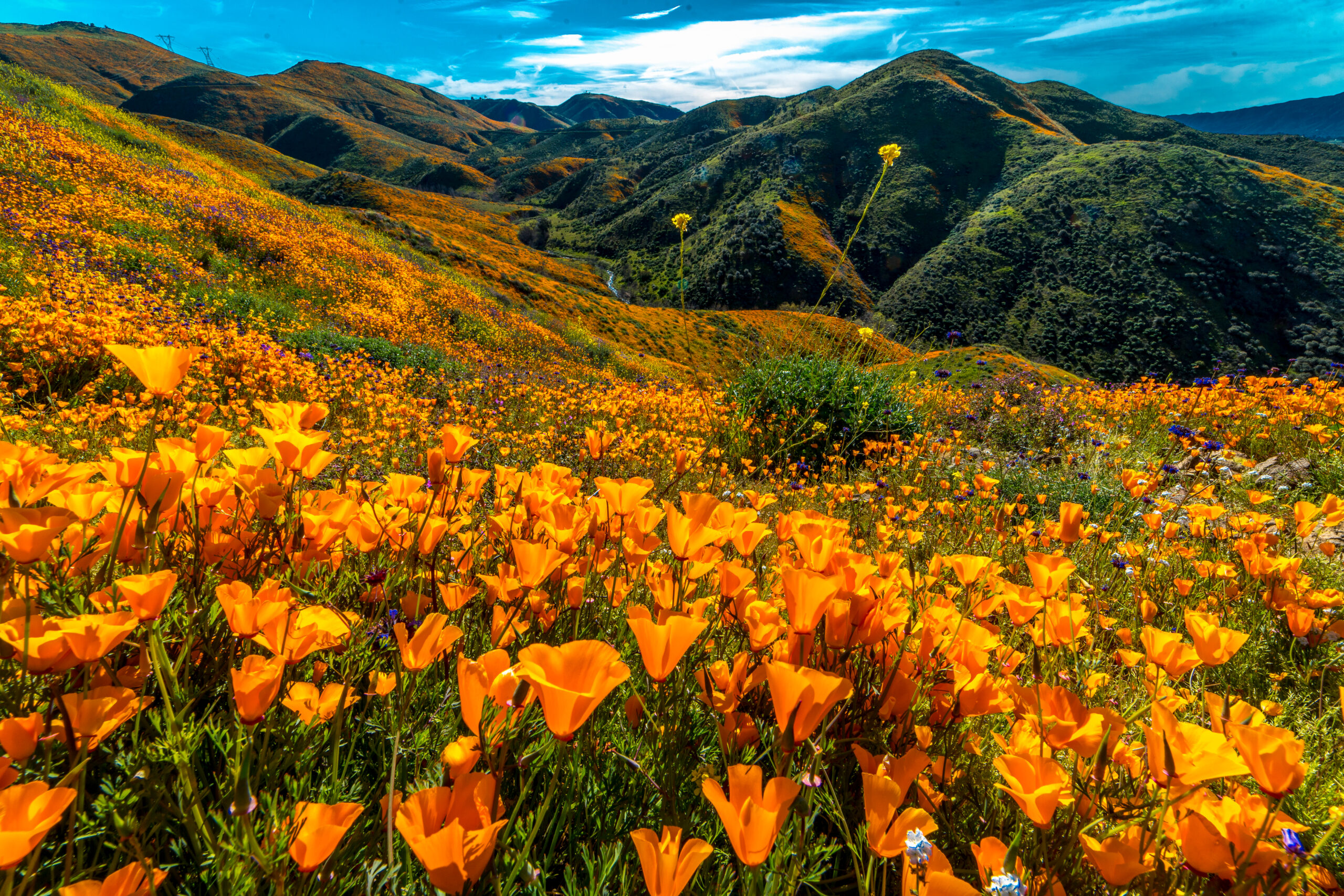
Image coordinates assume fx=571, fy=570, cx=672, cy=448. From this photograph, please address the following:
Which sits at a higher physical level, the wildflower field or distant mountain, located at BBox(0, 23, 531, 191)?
distant mountain, located at BBox(0, 23, 531, 191)

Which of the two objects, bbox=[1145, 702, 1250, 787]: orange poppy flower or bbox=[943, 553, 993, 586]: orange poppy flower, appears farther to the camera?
bbox=[943, 553, 993, 586]: orange poppy flower

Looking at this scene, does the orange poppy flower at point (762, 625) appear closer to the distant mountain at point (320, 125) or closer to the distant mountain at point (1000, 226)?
the distant mountain at point (1000, 226)

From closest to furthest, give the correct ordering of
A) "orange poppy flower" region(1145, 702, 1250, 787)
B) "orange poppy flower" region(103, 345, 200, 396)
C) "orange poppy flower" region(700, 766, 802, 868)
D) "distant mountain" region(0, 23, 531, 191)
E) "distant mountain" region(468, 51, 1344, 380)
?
"orange poppy flower" region(700, 766, 802, 868), "orange poppy flower" region(1145, 702, 1250, 787), "orange poppy flower" region(103, 345, 200, 396), "distant mountain" region(468, 51, 1344, 380), "distant mountain" region(0, 23, 531, 191)

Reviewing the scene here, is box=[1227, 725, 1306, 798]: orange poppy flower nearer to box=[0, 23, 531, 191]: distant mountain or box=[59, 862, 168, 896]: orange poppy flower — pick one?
box=[59, 862, 168, 896]: orange poppy flower

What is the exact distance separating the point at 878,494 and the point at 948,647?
10.3ft

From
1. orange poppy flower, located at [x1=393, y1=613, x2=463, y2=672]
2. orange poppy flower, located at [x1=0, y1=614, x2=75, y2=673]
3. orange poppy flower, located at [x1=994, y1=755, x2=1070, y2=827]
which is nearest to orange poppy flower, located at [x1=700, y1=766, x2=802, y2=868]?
orange poppy flower, located at [x1=994, y1=755, x2=1070, y2=827]

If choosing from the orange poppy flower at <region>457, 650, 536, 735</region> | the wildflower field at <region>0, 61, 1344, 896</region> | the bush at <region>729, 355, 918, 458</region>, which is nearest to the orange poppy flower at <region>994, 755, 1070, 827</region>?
the wildflower field at <region>0, 61, 1344, 896</region>

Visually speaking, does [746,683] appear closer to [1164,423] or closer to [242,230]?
[1164,423]

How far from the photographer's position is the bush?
562 centimetres

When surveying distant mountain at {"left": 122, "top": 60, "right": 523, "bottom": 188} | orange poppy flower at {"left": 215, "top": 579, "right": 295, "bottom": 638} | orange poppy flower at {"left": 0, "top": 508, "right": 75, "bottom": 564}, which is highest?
distant mountain at {"left": 122, "top": 60, "right": 523, "bottom": 188}

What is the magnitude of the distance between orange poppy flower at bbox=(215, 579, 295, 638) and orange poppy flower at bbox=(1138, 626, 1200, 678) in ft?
4.98

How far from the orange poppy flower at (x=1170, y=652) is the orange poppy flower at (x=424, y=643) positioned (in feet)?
4.19

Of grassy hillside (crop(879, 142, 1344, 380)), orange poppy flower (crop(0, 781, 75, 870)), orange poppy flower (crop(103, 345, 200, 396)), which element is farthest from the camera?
grassy hillside (crop(879, 142, 1344, 380))

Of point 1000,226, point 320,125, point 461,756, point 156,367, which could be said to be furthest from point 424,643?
point 320,125
